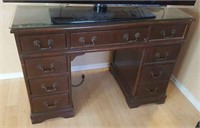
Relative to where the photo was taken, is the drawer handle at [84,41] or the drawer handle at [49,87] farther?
the drawer handle at [49,87]

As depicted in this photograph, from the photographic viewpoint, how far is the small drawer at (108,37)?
116 cm

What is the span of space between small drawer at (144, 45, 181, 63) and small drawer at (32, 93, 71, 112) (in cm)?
65

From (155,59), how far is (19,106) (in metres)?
1.14

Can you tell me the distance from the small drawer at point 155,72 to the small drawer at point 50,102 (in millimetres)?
601

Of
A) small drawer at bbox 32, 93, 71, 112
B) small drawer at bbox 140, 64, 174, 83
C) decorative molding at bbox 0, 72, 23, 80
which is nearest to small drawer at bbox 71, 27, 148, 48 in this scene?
small drawer at bbox 140, 64, 174, 83

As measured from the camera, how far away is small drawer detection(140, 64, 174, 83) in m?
1.46

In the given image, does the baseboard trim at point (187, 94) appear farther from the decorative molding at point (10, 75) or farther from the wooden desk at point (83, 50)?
the decorative molding at point (10, 75)

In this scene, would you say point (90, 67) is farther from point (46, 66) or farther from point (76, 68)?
point (46, 66)

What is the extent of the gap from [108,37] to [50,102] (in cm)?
63

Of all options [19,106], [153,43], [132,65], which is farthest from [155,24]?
[19,106]

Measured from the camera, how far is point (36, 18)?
3.76ft

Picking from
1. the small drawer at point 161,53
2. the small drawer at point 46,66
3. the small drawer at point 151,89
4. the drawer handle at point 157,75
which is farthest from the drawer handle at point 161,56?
the small drawer at point 46,66

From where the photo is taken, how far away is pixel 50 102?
1.39 m

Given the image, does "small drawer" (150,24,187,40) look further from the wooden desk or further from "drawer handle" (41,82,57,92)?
"drawer handle" (41,82,57,92)
